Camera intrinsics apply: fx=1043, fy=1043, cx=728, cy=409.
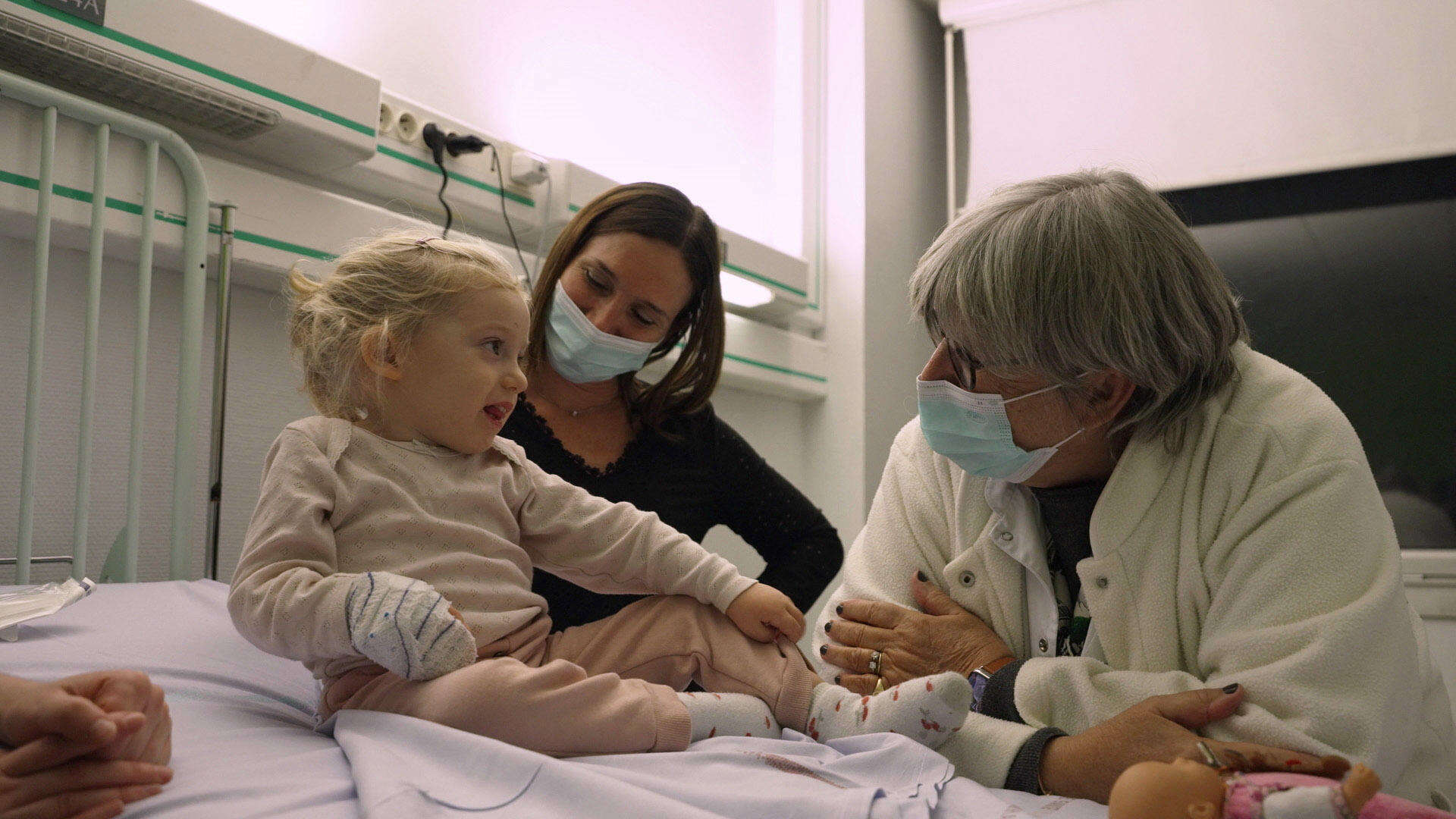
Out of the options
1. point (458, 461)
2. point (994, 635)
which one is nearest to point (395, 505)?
point (458, 461)

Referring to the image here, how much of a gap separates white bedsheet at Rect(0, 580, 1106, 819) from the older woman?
199 millimetres

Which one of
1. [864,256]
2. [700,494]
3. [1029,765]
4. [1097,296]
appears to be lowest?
[1029,765]

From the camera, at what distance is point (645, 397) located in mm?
2105

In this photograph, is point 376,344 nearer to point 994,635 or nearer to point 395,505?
point 395,505

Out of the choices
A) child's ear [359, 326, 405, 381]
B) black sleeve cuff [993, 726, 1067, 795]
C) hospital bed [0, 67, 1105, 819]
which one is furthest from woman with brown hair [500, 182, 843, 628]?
black sleeve cuff [993, 726, 1067, 795]

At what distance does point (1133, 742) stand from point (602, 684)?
0.56 metres

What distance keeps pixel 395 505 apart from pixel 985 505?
0.83 m

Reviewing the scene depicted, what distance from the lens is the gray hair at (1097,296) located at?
1.33 metres

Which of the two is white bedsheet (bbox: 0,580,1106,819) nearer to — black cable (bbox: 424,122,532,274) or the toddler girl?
the toddler girl

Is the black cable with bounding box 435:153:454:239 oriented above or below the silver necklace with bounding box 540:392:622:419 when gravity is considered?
above

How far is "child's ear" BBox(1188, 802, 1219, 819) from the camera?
2.64ft

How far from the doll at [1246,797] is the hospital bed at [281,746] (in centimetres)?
18

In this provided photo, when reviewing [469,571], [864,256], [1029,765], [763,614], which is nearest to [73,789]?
[469,571]

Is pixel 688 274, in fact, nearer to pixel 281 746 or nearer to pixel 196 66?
pixel 196 66
